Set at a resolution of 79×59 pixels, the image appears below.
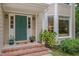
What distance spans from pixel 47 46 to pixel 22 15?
91 cm

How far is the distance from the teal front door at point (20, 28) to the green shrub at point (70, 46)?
1033mm

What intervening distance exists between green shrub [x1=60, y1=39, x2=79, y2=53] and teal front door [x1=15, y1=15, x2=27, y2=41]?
3.39 feet

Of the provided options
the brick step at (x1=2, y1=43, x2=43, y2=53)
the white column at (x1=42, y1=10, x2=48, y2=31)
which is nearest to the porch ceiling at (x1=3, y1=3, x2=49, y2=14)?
the white column at (x1=42, y1=10, x2=48, y2=31)

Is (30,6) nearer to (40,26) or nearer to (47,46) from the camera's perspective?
(40,26)

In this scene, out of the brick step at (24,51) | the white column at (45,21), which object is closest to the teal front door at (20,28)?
the brick step at (24,51)

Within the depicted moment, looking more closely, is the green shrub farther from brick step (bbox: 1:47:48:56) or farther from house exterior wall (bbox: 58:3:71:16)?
Answer: house exterior wall (bbox: 58:3:71:16)

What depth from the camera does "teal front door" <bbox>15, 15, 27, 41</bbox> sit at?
6.31 meters

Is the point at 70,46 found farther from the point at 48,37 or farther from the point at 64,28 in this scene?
the point at 48,37

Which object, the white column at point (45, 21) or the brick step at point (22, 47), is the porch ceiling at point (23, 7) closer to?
the white column at point (45, 21)

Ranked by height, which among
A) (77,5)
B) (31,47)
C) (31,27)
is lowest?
(31,47)

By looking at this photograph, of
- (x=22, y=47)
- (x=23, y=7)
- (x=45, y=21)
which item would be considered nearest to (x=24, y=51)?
(x=22, y=47)

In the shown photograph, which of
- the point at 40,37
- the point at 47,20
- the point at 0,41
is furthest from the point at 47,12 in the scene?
the point at 0,41

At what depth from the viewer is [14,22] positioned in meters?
6.34

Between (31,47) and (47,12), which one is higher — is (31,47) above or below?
below
